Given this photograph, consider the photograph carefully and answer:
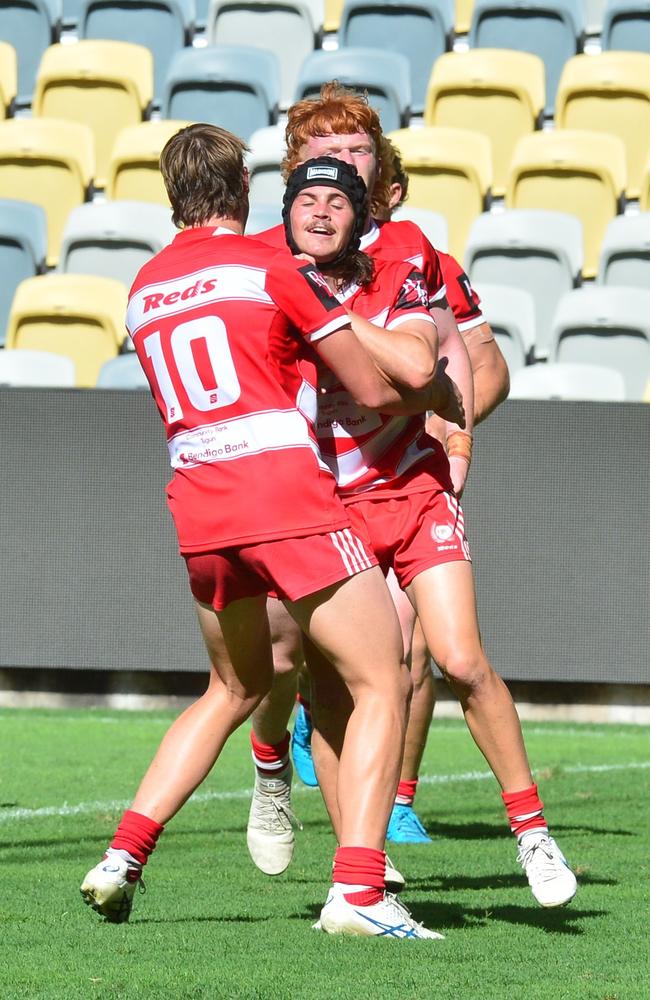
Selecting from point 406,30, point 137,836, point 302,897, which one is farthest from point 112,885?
point 406,30

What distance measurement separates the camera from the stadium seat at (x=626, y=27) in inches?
489

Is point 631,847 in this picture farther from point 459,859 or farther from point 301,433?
point 301,433

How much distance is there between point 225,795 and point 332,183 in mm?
3079

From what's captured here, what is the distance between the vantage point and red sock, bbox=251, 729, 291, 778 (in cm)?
447

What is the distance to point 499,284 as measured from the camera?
408 inches

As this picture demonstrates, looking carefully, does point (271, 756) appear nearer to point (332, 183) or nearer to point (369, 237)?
point (369, 237)

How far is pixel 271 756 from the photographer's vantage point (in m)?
4.49

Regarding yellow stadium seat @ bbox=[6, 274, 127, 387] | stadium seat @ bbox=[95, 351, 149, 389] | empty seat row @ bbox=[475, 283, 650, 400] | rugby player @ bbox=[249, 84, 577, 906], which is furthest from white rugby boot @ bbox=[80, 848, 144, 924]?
yellow stadium seat @ bbox=[6, 274, 127, 387]

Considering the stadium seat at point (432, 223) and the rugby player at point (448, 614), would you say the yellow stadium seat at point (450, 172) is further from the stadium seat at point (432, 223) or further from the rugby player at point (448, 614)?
the rugby player at point (448, 614)

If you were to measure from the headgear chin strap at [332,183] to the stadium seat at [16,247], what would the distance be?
736 cm

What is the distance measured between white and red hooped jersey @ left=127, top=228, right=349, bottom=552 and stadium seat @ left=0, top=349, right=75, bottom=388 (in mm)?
5721

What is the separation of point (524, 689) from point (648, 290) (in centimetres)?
282

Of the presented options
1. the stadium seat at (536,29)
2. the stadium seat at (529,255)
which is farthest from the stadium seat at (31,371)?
the stadium seat at (536,29)

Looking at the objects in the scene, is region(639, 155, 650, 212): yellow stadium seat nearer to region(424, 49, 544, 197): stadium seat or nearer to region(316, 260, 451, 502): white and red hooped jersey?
region(424, 49, 544, 197): stadium seat
